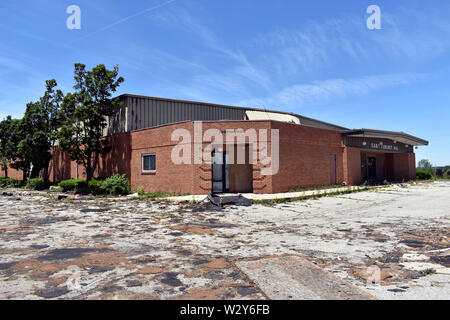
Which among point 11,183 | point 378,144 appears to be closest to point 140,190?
point 378,144

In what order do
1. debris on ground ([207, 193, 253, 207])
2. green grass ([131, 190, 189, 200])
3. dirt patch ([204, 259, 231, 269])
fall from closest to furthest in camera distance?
dirt patch ([204, 259, 231, 269]), debris on ground ([207, 193, 253, 207]), green grass ([131, 190, 189, 200])

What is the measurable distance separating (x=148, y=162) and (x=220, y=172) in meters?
5.58

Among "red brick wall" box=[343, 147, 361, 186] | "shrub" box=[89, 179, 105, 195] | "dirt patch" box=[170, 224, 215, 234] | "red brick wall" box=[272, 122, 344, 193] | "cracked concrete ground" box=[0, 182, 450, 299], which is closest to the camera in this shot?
"cracked concrete ground" box=[0, 182, 450, 299]

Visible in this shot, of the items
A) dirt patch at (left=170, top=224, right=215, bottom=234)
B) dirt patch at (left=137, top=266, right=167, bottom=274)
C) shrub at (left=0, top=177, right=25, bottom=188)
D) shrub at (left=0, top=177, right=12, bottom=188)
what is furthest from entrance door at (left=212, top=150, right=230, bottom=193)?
shrub at (left=0, top=177, right=12, bottom=188)

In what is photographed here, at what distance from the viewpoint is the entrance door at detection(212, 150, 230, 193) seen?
60.5ft

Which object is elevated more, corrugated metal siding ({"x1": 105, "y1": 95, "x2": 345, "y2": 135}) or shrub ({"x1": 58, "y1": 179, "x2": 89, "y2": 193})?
corrugated metal siding ({"x1": 105, "y1": 95, "x2": 345, "y2": 135})

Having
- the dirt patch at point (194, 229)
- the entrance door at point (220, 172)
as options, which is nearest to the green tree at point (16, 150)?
the entrance door at point (220, 172)

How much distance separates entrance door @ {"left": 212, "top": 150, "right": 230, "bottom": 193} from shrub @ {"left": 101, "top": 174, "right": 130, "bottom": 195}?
650cm

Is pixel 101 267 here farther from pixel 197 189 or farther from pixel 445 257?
pixel 197 189

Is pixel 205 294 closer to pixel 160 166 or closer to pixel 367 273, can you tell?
pixel 367 273

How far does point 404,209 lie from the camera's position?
1216 centimetres

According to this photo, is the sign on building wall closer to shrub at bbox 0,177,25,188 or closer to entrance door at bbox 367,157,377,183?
entrance door at bbox 367,157,377,183

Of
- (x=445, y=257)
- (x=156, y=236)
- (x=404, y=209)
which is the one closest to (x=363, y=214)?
(x=404, y=209)
